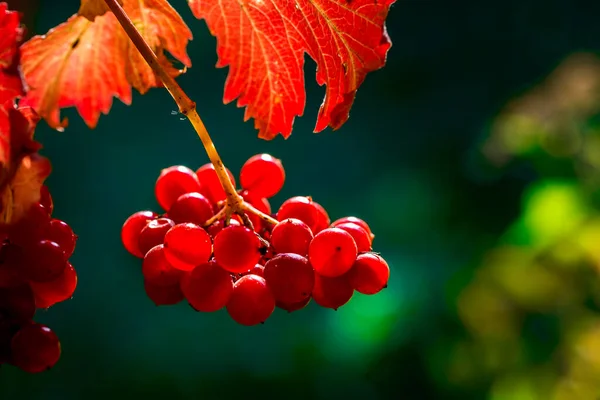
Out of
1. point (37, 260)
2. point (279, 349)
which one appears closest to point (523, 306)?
point (279, 349)

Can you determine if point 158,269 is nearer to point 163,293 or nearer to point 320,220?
point 163,293

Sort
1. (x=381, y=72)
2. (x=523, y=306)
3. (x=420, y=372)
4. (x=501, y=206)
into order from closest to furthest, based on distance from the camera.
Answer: (x=523, y=306), (x=420, y=372), (x=501, y=206), (x=381, y=72)

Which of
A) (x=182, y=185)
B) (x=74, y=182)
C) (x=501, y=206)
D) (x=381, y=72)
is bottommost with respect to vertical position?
(x=501, y=206)

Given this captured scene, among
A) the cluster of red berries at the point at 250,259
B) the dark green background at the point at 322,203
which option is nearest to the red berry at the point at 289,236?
the cluster of red berries at the point at 250,259

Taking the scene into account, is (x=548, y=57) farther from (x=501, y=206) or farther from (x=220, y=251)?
(x=220, y=251)

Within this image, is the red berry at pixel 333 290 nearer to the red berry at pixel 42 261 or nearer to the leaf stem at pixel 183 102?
the leaf stem at pixel 183 102

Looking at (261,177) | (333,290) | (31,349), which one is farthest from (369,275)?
(31,349)
